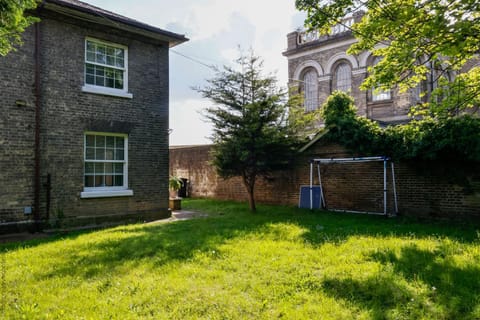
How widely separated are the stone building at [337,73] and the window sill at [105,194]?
13499 mm

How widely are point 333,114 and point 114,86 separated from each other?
7.37 m

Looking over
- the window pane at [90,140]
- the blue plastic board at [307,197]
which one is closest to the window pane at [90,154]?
the window pane at [90,140]

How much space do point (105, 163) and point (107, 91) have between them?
2.16m

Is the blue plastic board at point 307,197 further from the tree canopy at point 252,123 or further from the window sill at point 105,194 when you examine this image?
the window sill at point 105,194

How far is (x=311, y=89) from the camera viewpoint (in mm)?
23359

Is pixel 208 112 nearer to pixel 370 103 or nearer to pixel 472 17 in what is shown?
pixel 472 17

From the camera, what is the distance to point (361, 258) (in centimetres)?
529

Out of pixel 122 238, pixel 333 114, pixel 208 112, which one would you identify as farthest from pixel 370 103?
pixel 122 238

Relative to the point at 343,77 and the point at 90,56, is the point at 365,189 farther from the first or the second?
the point at 343,77

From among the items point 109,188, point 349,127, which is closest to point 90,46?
point 109,188

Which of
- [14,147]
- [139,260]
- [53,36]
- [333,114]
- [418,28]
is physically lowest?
[139,260]

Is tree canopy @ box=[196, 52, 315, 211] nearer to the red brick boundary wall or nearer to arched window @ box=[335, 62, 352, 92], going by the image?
the red brick boundary wall

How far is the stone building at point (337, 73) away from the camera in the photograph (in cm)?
1959

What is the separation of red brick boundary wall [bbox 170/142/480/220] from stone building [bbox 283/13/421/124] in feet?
27.5
